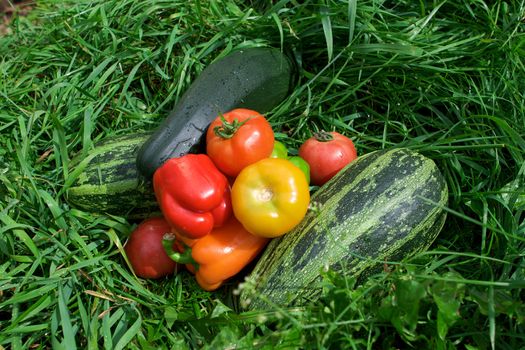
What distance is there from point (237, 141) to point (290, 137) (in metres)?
0.92

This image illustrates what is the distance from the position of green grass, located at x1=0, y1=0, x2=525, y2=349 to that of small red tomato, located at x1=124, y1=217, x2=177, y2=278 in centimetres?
8

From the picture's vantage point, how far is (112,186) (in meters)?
3.01

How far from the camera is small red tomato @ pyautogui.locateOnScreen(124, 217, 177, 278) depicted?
2.89 meters

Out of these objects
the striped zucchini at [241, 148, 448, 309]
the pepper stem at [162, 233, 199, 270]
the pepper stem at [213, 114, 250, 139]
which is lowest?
the striped zucchini at [241, 148, 448, 309]

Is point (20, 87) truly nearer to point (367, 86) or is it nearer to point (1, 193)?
point (1, 193)

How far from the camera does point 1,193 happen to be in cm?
295

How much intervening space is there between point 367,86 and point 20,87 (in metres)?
2.44

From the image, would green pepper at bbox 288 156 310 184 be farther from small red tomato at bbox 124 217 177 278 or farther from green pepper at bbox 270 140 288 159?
small red tomato at bbox 124 217 177 278

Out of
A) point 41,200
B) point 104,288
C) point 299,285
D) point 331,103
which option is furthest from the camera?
point 331,103

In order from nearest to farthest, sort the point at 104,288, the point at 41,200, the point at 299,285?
the point at 299,285 < the point at 104,288 < the point at 41,200

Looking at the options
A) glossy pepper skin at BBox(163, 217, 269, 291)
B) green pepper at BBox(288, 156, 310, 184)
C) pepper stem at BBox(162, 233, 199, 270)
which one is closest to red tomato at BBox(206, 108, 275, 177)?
green pepper at BBox(288, 156, 310, 184)

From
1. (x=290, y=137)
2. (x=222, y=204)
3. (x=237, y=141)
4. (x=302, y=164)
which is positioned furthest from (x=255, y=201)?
(x=290, y=137)

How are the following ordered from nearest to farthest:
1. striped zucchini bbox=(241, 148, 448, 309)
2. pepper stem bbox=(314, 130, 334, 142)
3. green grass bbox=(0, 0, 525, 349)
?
green grass bbox=(0, 0, 525, 349) → striped zucchini bbox=(241, 148, 448, 309) → pepper stem bbox=(314, 130, 334, 142)

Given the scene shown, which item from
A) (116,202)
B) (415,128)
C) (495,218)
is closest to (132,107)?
(116,202)
